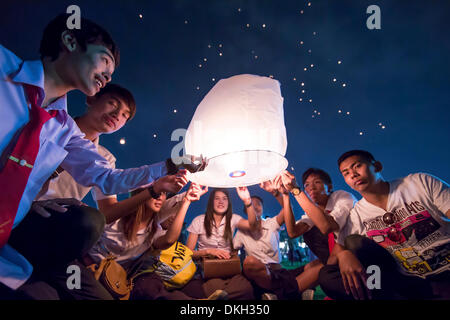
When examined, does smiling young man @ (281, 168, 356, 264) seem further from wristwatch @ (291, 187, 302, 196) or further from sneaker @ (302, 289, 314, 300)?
sneaker @ (302, 289, 314, 300)

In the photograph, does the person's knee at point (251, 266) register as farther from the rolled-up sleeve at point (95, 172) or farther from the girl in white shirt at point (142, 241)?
the rolled-up sleeve at point (95, 172)

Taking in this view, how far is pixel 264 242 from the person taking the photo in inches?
120

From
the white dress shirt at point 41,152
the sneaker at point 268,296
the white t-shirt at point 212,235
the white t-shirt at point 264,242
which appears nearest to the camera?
the white dress shirt at point 41,152

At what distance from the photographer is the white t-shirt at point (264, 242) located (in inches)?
118

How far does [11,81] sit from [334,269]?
2.49 meters

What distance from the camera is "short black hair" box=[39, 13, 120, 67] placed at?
4.31 feet

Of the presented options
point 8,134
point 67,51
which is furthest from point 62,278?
point 67,51

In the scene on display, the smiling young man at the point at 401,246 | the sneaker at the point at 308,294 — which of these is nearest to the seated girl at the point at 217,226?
the sneaker at the point at 308,294

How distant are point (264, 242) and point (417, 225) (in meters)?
1.77

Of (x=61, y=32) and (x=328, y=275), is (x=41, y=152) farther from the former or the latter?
(x=328, y=275)

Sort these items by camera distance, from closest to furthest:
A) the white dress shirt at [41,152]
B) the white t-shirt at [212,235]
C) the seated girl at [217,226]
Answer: the white dress shirt at [41,152], the seated girl at [217,226], the white t-shirt at [212,235]

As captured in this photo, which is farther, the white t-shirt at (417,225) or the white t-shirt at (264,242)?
the white t-shirt at (264,242)

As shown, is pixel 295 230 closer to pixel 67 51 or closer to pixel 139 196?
pixel 139 196
